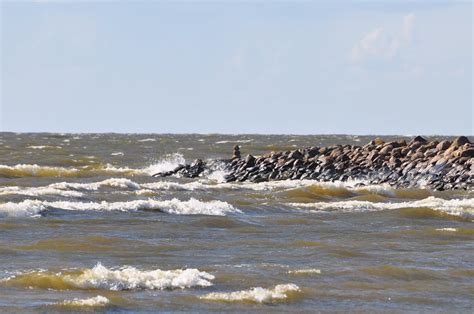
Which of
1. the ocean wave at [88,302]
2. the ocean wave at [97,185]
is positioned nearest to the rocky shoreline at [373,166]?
the ocean wave at [97,185]

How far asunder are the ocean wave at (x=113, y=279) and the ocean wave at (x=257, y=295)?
2.83 feet

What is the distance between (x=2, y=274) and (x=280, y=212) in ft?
47.7

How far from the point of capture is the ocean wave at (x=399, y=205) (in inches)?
1258

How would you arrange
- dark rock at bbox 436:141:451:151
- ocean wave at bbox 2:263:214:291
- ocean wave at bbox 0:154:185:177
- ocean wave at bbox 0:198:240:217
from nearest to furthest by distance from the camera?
ocean wave at bbox 2:263:214:291, ocean wave at bbox 0:198:240:217, dark rock at bbox 436:141:451:151, ocean wave at bbox 0:154:185:177

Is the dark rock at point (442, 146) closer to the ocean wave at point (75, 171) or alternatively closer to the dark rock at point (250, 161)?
the dark rock at point (250, 161)

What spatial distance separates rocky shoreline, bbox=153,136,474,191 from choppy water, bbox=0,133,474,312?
9.94 feet

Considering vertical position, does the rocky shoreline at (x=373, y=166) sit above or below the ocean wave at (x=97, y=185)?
above

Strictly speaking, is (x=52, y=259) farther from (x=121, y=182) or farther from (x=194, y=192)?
(x=121, y=182)

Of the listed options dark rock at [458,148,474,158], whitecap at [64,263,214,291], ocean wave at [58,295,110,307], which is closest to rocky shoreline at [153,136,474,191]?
dark rock at [458,148,474,158]

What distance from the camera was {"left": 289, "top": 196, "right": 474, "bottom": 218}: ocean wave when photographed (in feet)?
105

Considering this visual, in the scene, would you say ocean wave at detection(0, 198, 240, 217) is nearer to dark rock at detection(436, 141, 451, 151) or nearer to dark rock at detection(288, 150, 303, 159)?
dark rock at detection(436, 141, 451, 151)

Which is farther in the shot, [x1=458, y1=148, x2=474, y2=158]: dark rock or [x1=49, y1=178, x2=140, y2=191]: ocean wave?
[x1=458, y1=148, x2=474, y2=158]: dark rock

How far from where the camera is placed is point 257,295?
16.7m

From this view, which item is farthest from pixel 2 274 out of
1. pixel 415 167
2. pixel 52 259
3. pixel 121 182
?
pixel 415 167
